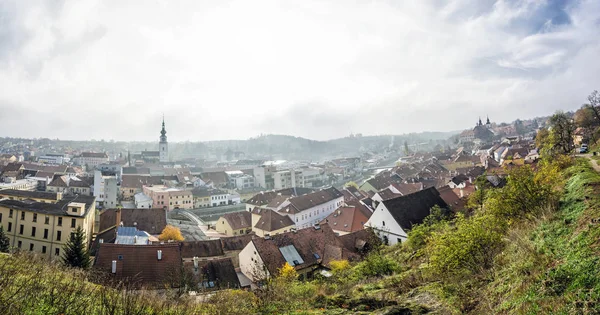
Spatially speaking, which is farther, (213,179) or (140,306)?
(213,179)

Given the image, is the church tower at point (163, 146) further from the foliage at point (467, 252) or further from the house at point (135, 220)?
the foliage at point (467, 252)

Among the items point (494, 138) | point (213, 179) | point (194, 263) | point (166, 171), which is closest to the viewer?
point (194, 263)

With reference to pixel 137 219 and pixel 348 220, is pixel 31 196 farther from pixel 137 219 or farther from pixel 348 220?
pixel 348 220

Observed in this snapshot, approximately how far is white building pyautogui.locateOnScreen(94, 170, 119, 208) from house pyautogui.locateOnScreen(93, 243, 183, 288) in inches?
1904

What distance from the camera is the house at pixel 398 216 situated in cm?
2886

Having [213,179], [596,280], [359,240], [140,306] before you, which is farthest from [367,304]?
[213,179]

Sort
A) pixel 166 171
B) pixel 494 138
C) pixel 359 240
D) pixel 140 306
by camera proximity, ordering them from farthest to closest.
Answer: pixel 494 138
pixel 166 171
pixel 359 240
pixel 140 306

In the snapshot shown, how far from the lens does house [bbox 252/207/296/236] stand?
44478 millimetres

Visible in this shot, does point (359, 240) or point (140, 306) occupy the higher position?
point (140, 306)

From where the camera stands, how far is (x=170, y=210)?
222ft

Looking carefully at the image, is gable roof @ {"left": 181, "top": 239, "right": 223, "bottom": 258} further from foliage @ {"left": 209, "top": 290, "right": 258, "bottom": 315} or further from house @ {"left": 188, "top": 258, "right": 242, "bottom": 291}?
foliage @ {"left": 209, "top": 290, "right": 258, "bottom": 315}

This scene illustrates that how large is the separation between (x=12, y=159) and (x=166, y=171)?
54.4 meters

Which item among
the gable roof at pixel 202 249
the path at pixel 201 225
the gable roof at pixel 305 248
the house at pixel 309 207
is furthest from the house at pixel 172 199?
the gable roof at pixel 305 248

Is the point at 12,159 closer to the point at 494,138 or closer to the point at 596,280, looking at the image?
the point at 596,280
